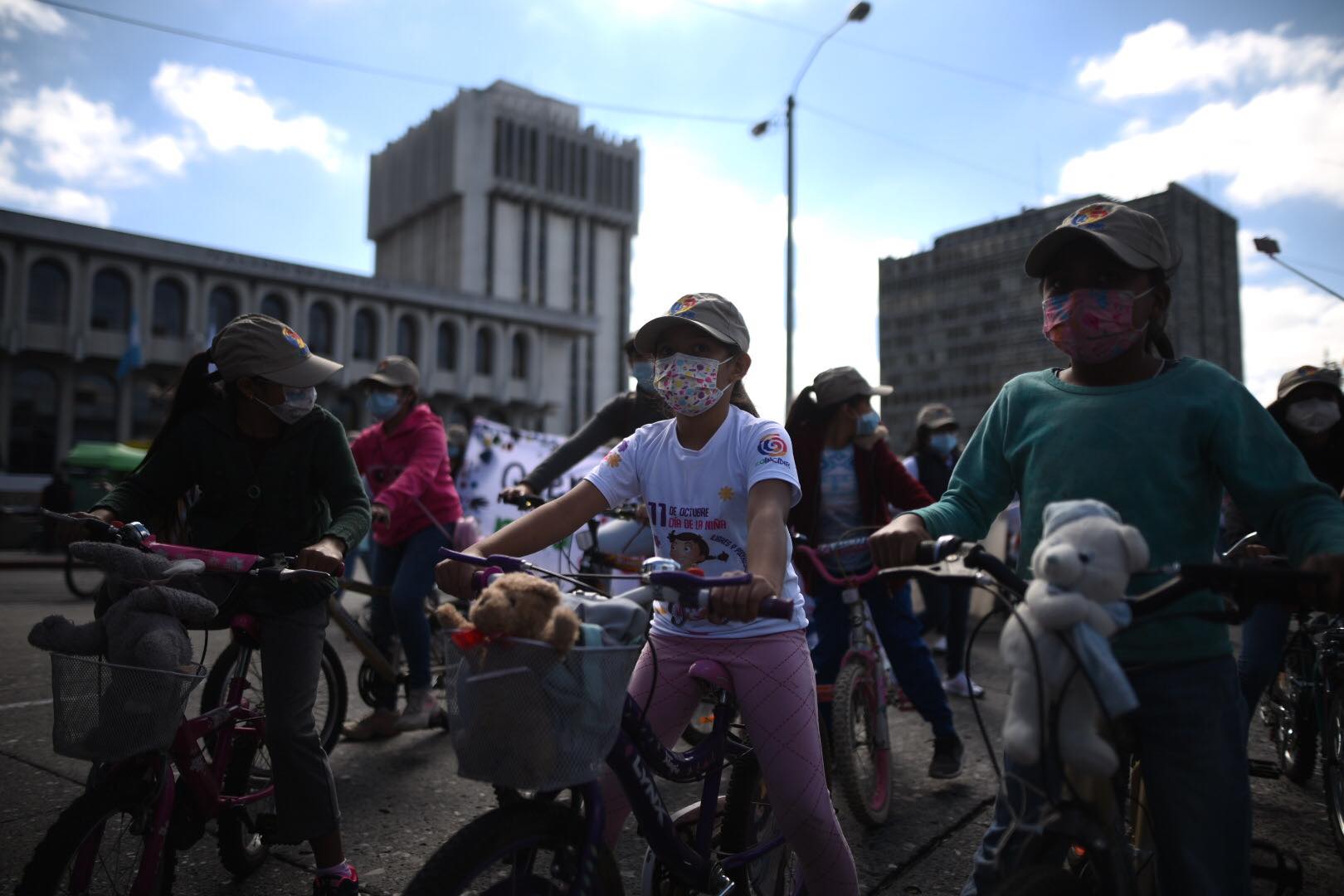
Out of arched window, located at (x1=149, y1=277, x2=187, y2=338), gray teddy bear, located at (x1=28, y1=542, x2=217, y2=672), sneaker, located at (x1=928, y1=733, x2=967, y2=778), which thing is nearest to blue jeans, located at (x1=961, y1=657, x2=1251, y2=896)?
gray teddy bear, located at (x1=28, y1=542, x2=217, y2=672)

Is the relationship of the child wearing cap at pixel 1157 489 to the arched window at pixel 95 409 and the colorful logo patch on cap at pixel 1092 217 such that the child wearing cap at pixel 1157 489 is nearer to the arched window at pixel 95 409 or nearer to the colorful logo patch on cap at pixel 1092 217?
the colorful logo patch on cap at pixel 1092 217

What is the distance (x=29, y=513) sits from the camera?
72.6 ft

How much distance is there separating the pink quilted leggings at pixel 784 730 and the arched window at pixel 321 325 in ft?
184

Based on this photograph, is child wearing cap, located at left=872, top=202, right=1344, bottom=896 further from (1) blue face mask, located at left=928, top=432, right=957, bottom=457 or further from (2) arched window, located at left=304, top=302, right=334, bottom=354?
(2) arched window, located at left=304, top=302, right=334, bottom=354

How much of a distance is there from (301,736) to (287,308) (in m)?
55.4

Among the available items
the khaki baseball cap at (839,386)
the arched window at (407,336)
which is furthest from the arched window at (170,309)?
the khaki baseball cap at (839,386)

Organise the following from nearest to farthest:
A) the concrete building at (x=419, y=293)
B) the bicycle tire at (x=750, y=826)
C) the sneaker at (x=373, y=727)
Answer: the bicycle tire at (x=750, y=826), the sneaker at (x=373, y=727), the concrete building at (x=419, y=293)

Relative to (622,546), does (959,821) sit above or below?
below

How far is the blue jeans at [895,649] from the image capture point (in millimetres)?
4562

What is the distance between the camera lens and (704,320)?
96.3 inches

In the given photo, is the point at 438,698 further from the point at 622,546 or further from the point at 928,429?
the point at 928,429

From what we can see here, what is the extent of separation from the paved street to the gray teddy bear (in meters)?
1.26

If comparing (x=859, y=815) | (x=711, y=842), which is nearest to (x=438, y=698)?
(x=859, y=815)

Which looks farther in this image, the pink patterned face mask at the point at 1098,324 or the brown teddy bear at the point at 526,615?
the pink patterned face mask at the point at 1098,324
